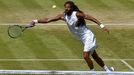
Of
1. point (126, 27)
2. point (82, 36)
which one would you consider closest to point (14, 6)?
point (126, 27)

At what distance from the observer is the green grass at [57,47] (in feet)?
64.0

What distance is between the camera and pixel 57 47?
21.8 meters

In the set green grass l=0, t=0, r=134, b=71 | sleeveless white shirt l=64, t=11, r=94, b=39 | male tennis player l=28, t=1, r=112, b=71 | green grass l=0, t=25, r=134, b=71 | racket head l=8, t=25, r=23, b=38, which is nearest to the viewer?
male tennis player l=28, t=1, r=112, b=71

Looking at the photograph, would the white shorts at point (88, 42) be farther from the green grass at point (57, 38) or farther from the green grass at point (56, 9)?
the green grass at point (56, 9)

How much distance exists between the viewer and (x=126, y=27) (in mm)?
25469

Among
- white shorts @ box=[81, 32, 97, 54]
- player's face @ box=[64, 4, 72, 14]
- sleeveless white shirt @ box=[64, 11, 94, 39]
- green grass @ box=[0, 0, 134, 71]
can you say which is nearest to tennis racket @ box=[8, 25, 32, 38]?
sleeveless white shirt @ box=[64, 11, 94, 39]

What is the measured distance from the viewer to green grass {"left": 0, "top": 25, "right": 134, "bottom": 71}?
19.5 meters

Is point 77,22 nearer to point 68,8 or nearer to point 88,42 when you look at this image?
point 68,8

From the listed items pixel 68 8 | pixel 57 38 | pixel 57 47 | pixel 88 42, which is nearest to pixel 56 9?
pixel 57 38

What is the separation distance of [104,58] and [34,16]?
773cm

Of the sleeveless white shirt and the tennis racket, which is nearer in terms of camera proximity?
the sleeveless white shirt

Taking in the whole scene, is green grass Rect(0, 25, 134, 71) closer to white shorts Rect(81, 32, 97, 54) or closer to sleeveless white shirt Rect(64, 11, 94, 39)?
white shorts Rect(81, 32, 97, 54)

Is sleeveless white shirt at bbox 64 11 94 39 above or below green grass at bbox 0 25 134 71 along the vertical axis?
above

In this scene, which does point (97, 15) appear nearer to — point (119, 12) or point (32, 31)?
point (119, 12)
